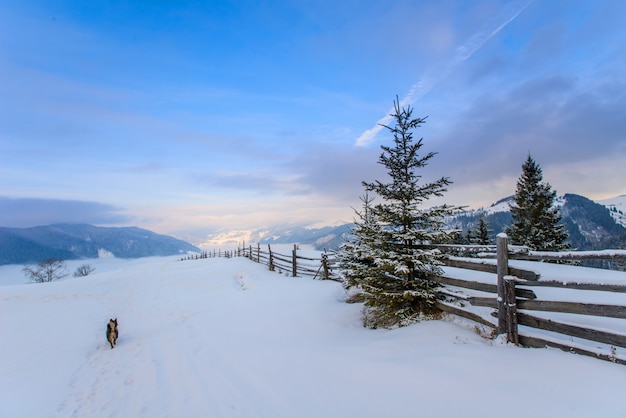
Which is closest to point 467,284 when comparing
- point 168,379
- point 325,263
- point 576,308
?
point 576,308

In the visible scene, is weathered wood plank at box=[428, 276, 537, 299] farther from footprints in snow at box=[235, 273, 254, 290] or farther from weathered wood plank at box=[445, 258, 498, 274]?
footprints in snow at box=[235, 273, 254, 290]

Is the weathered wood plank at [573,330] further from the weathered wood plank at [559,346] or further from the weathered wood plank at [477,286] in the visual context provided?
the weathered wood plank at [477,286]

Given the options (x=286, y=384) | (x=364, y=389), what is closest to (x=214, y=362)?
(x=286, y=384)

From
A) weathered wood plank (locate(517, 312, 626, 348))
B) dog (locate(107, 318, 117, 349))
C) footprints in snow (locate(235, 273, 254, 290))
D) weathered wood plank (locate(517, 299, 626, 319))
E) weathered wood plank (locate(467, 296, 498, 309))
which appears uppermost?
weathered wood plank (locate(517, 299, 626, 319))

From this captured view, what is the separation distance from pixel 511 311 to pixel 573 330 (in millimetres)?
820

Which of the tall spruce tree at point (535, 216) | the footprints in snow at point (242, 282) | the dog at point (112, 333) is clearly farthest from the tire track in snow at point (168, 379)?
the tall spruce tree at point (535, 216)

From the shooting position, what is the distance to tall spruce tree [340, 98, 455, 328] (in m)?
6.93

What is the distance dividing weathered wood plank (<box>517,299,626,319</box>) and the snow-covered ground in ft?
2.10

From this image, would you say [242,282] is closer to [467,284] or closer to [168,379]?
[168,379]

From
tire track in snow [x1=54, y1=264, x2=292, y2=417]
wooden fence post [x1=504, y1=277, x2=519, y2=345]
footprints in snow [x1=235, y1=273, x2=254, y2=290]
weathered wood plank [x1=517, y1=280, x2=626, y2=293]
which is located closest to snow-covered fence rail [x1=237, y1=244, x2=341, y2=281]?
footprints in snow [x1=235, y1=273, x2=254, y2=290]

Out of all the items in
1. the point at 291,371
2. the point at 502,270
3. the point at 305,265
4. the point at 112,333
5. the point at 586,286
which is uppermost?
the point at 502,270

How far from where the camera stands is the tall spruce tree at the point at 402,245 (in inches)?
273

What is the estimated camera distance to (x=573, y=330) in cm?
457

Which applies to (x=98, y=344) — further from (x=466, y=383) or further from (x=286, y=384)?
(x=466, y=383)
